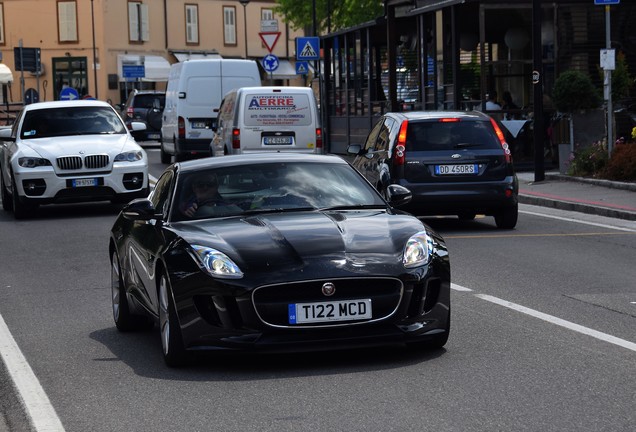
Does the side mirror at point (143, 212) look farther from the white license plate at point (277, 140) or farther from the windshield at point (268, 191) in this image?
the white license plate at point (277, 140)

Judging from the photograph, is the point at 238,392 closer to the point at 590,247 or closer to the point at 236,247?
the point at 236,247

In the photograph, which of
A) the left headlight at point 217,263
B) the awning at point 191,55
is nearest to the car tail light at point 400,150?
the left headlight at point 217,263

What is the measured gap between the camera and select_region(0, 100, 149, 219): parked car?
21203 millimetres

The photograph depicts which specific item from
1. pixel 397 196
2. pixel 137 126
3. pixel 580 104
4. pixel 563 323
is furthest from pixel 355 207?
pixel 580 104

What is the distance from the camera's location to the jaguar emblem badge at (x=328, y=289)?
809 centimetres

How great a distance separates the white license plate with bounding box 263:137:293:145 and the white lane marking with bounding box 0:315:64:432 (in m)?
17.7

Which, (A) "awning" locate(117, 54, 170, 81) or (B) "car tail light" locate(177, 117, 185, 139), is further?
(A) "awning" locate(117, 54, 170, 81)

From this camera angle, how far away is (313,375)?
8.12m

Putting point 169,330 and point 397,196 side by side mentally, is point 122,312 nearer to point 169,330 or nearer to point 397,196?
point 169,330

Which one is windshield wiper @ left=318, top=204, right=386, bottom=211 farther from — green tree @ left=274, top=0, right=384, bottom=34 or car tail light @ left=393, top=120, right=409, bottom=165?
green tree @ left=274, top=0, right=384, bottom=34

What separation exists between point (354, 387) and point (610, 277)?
19.0 feet

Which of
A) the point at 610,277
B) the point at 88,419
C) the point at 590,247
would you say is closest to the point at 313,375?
the point at 88,419

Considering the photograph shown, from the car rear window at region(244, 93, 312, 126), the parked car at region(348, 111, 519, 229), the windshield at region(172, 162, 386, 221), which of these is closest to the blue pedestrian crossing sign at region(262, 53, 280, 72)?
the car rear window at region(244, 93, 312, 126)

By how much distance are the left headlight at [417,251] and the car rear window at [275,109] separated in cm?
1915
